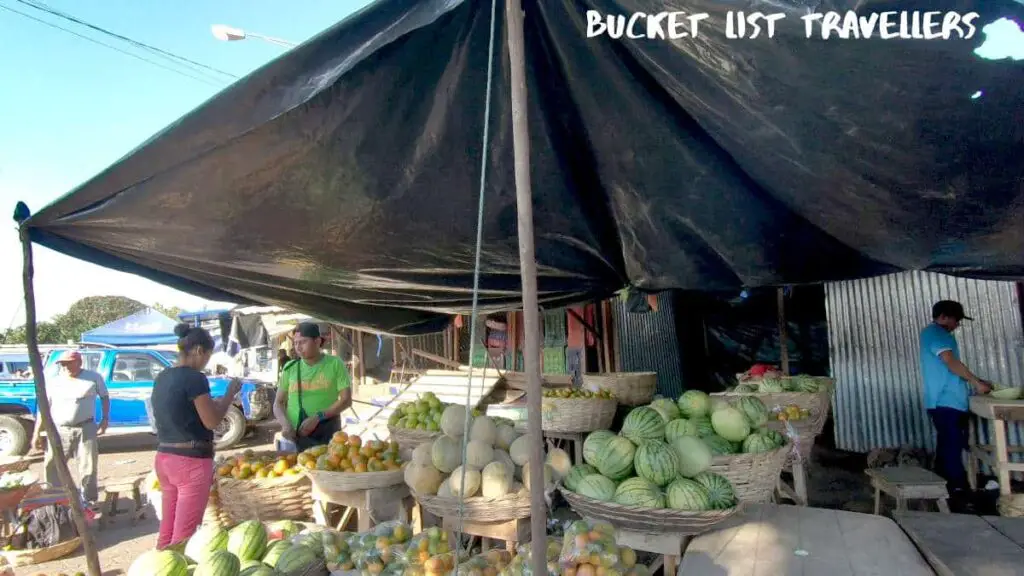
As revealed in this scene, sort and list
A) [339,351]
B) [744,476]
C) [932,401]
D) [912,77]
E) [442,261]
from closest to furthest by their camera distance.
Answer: [912,77] < [744,476] < [442,261] < [932,401] < [339,351]

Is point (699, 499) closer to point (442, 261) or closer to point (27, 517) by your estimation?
point (442, 261)

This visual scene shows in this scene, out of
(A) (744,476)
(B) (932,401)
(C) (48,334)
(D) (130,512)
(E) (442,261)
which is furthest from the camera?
(C) (48,334)

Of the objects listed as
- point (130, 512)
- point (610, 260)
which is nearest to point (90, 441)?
point (130, 512)

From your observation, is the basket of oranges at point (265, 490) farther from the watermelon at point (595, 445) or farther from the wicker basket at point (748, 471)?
the wicker basket at point (748, 471)

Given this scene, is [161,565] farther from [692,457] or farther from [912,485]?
[912,485]

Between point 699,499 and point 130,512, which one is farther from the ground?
point 699,499

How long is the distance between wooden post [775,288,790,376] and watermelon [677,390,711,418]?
4.75 m

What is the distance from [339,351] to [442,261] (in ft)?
34.8

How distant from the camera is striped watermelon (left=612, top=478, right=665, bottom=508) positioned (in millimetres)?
2373

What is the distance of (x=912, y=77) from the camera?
5.37 ft

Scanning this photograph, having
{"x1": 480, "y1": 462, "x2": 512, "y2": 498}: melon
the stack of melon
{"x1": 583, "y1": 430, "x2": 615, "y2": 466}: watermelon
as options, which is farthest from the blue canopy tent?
{"x1": 583, "y1": 430, "x2": 615, "y2": 466}: watermelon

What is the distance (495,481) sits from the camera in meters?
2.82

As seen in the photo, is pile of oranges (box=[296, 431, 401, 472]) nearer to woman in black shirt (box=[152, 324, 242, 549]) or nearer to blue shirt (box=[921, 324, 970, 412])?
woman in black shirt (box=[152, 324, 242, 549])

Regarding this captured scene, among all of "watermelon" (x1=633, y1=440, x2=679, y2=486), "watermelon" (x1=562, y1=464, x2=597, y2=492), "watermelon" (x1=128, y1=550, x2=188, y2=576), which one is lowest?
"watermelon" (x1=128, y1=550, x2=188, y2=576)
